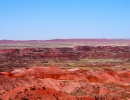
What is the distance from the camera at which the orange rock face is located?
32969 mm

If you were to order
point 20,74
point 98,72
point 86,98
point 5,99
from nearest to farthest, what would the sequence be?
point 5,99 < point 86,98 < point 20,74 < point 98,72

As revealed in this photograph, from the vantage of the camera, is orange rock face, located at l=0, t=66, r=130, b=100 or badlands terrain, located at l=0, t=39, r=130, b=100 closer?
orange rock face, located at l=0, t=66, r=130, b=100

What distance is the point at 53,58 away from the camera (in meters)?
134

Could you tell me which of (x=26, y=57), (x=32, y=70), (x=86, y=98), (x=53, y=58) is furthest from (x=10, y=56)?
(x=86, y=98)

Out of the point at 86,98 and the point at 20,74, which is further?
the point at 20,74

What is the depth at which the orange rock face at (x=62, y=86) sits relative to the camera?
33.0 meters

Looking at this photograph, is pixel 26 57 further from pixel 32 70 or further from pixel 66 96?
pixel 66 96

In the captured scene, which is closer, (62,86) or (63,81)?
(62,86)

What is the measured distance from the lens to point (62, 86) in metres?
50.8

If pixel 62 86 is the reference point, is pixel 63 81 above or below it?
above

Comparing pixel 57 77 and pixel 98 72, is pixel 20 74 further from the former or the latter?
pixel 98 72

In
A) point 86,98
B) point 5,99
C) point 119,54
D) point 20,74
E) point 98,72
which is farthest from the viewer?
point 119,54

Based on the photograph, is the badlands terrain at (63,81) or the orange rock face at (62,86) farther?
the badlands terrain at (63,81)

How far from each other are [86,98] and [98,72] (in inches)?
1358
